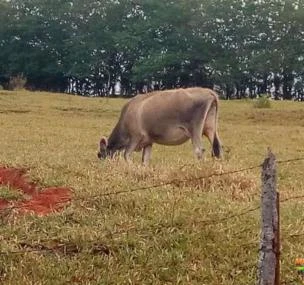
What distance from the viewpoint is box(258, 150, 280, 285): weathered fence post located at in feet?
16.3

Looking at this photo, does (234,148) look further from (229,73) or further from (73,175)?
(229,73)

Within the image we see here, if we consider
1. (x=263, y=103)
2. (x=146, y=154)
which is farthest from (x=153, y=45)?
(x=146, y=154)

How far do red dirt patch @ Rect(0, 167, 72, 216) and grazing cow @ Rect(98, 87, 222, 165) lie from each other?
428 cm

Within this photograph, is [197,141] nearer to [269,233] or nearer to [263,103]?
[269,233]

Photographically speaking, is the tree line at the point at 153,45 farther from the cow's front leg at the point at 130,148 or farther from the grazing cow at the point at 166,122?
the cow's front leg at the point at 130,148

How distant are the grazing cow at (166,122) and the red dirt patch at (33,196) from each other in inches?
169

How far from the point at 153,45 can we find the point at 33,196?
48.7 m

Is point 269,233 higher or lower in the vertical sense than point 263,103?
lower

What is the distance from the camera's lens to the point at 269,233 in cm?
498

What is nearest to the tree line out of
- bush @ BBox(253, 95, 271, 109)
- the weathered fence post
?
bush @ BBox(253, 95, 271, 109)

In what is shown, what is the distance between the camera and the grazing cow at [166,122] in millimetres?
13344

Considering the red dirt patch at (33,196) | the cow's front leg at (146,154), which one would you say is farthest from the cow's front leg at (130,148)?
the red dirt patch at (33,196)

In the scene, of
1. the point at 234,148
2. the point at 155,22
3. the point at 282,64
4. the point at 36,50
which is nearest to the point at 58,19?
the point at 36,50

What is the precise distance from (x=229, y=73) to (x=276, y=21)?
620 centimetres
